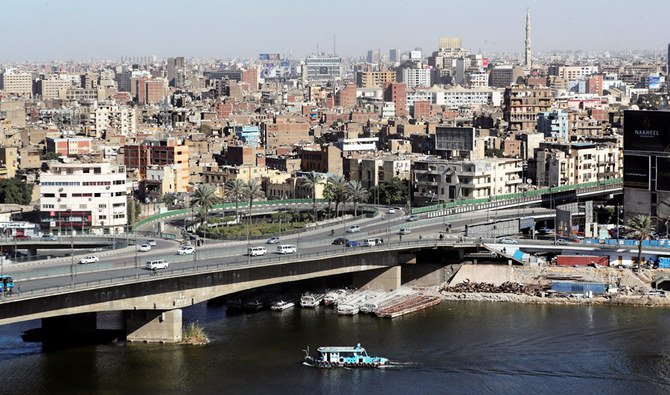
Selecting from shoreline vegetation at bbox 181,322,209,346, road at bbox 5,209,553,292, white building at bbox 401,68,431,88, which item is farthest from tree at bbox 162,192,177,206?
white building at bbox 401,68,431,88

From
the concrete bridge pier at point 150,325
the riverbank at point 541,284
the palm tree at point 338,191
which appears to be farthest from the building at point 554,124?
the concrete bridge pier at point 150,325

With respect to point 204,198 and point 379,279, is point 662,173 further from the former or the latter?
point 204,198

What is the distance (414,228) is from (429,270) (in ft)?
10.3

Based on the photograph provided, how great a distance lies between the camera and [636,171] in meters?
31.6

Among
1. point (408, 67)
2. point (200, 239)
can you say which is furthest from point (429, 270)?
point (408, 67)

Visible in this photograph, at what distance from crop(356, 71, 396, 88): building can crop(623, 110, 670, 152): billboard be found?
79.4 m

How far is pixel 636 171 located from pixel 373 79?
81318 mm

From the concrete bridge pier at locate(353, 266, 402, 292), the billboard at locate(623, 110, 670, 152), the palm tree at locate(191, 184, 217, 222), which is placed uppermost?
the billboard at locate(623, 110, 670, 152)

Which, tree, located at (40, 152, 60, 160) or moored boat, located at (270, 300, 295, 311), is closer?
moored boat, located at (270, 300, 295, 311)

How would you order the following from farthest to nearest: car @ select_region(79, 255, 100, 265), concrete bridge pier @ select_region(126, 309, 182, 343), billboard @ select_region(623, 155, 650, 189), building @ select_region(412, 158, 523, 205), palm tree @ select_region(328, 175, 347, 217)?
building @ select_region(412, 158, 523, 205)
palm tree @ select_region(328, 175, 347, 217)
billboard @ select_region(623, 155, 650, 189)
car @ select_region(79, 255, 100, 265)
concrete bridge pier @ select_region(126, 309, 182, 343)

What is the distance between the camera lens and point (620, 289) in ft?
86.6

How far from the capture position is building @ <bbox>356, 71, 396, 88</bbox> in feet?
366

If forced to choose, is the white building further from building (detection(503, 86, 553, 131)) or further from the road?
the road

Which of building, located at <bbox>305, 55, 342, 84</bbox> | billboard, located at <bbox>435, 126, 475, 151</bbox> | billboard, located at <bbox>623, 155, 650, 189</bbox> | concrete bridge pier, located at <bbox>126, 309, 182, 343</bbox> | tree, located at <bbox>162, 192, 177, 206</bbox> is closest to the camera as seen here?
concrete bridge pier, located at <bbox>126, 309, 182, 343</bbox>
